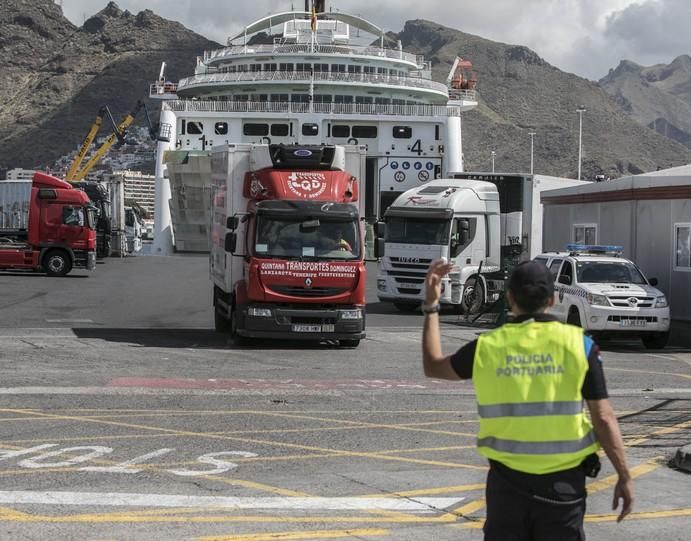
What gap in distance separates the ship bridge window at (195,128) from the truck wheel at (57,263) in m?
16.3

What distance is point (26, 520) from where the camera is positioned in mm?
7289

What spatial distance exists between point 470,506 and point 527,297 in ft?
11.0

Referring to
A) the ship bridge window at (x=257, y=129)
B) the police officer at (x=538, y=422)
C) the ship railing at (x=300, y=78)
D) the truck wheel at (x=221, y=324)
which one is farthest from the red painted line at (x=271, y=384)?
the ship railing at (x=300, y=78)

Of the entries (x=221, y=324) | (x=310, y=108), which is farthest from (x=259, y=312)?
(x=310, y=108)

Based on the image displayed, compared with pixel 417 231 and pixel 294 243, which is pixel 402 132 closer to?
pixel 417 231

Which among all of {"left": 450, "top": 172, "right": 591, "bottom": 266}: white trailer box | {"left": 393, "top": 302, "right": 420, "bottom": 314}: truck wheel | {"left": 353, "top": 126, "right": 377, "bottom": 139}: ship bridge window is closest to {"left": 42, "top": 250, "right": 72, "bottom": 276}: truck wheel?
{"left": 450, "top": 172, "right": 591, "bottom": 266}: white trailer box

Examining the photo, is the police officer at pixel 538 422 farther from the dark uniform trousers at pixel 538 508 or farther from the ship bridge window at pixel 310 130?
the ship bridge window at pixel 310 130

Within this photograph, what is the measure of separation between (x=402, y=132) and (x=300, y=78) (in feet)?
17.3

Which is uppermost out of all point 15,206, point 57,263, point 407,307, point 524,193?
point 524,193

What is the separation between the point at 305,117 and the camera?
53.6 metres

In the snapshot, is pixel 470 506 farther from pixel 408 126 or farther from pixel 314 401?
pixel 408 126

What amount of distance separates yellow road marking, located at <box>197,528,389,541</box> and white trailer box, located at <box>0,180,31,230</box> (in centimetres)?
3337

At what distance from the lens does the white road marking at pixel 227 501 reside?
776 centimetres

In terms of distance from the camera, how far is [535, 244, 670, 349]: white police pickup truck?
20906mm
